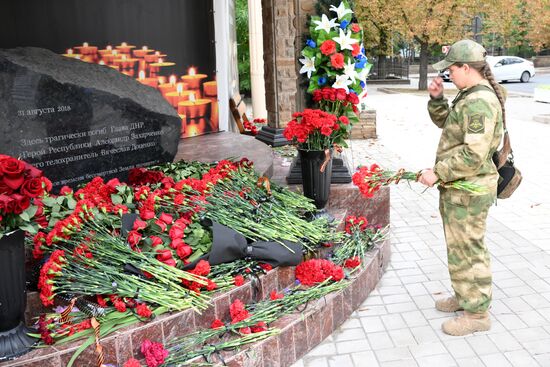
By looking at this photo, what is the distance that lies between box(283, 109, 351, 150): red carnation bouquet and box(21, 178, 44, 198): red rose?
95.8 inches

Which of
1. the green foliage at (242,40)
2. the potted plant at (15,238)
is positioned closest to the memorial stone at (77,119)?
the potted plant at (15,238)

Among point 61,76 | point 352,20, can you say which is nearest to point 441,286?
point 352,20

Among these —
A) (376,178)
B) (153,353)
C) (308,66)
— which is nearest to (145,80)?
(308,66)

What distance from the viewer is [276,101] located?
705 centimetres

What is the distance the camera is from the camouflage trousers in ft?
12.5

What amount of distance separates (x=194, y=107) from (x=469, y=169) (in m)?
6.19

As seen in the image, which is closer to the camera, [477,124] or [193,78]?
[477,124]

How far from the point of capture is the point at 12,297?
115 inches

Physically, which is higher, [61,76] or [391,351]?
[61,76]

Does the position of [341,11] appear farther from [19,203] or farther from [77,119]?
[19,203]

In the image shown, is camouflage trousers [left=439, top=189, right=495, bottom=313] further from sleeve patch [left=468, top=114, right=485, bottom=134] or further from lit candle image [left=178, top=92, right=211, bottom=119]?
lit candle image [left=178, top=92, right=211, bottom=119]

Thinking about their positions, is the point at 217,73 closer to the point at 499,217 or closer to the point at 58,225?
the point at 499,217

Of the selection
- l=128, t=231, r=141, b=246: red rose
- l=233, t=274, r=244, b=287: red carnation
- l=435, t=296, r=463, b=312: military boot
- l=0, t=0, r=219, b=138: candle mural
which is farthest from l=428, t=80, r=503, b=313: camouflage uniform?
l=0, t=0, r=219, b=138: candle mural

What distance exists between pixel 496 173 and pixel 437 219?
2.89 metres
